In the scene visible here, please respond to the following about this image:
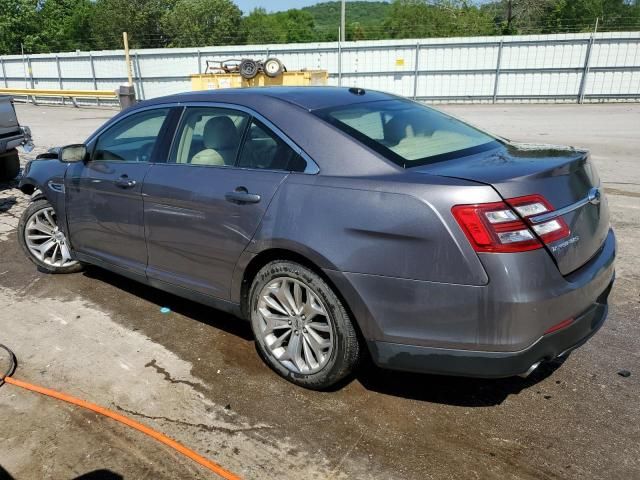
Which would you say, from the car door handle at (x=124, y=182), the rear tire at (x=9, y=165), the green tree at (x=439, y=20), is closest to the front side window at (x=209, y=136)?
the car door handle at (x=124, y=182)

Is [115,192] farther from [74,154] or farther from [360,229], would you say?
[360,229]

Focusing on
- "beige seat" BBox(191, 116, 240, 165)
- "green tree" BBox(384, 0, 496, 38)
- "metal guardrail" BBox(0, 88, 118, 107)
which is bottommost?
"metal guardrail" BBox(0, 88, 118, 107)

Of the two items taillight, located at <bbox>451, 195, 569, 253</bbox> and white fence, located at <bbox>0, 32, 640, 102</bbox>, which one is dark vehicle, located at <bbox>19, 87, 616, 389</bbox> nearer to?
taillight, located at <bbox>451, 195, 569, 253</bbox>

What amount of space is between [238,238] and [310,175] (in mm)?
591

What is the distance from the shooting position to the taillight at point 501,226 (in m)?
2.32

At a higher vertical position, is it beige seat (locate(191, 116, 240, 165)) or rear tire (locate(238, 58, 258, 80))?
beige seat (locate(191, 116, 240, 165))

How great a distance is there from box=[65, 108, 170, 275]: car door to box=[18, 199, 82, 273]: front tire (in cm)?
56

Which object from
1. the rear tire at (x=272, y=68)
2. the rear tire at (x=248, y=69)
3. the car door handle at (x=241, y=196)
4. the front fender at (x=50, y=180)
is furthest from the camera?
the rear tire at (x=248, y=69)

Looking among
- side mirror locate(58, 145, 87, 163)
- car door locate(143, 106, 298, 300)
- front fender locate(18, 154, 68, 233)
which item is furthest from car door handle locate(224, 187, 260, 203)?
front fender locate(18, 154, 68, 233)

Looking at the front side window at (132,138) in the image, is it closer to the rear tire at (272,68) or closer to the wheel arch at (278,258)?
the wheel arch at (278,258)

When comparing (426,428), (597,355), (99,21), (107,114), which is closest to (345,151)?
(426,428)

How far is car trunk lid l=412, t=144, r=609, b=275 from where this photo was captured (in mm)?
2441

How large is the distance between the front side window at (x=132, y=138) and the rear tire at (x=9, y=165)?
4929 mm

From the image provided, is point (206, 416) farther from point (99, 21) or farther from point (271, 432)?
point (99, 21)
